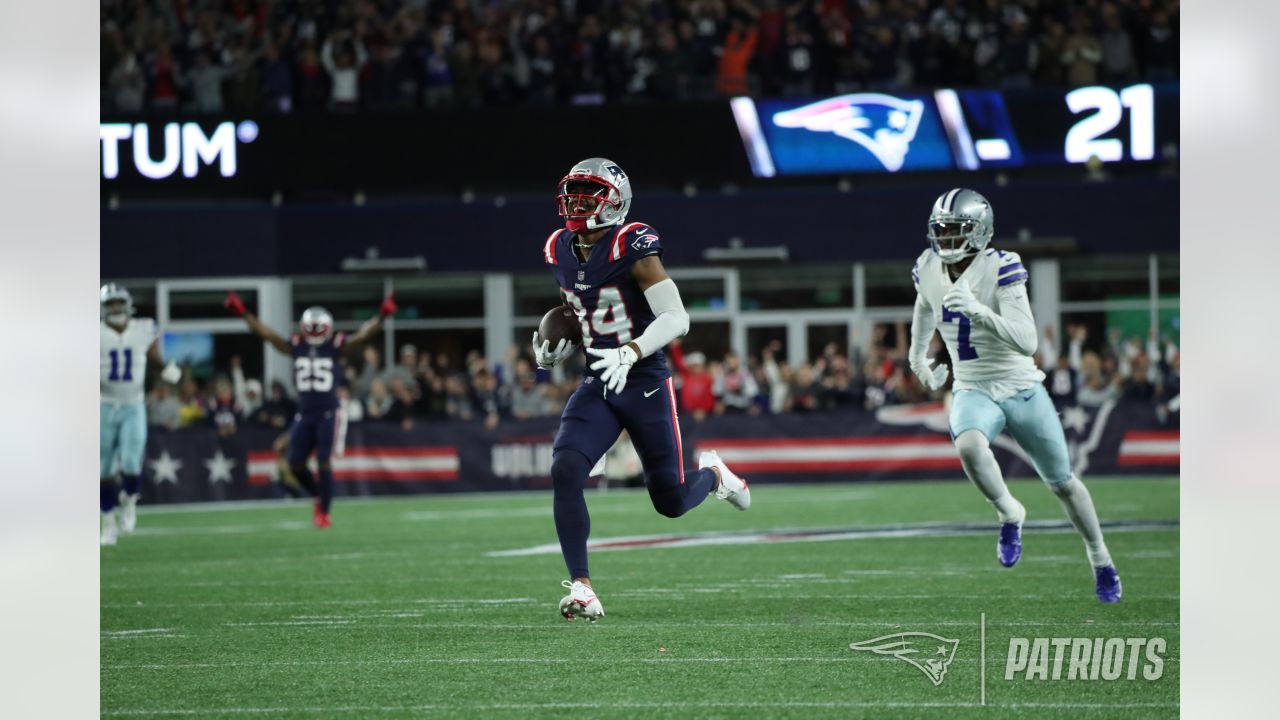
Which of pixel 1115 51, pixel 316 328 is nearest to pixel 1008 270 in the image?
pixel 316 328

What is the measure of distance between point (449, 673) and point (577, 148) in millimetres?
16828

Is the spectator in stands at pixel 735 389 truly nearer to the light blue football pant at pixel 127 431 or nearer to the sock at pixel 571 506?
the light blue football pant at pixel 127 431

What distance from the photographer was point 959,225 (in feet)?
23.5

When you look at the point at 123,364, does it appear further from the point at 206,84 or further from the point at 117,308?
the point at 206,84

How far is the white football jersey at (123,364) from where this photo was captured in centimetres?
1221

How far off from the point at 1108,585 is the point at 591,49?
1562 centimetres

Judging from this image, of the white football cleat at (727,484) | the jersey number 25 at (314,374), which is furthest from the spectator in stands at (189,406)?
the white football cleat at (727,484)

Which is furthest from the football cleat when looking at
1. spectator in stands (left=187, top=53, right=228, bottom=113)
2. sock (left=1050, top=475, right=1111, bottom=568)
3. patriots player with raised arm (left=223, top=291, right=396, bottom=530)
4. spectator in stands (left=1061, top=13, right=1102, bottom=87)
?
spectator in stands (left=1061, top=13, right=1102, bottom=87)

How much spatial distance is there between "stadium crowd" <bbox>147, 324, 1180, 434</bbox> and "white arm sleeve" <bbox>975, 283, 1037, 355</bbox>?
1006cm

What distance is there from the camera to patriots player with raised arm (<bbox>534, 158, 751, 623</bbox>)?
21.0ft

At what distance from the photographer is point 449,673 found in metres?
5.49

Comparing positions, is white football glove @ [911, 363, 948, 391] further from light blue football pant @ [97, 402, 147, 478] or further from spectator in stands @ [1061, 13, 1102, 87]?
spectator in stands @ [1061, 13, 1102, 87]
